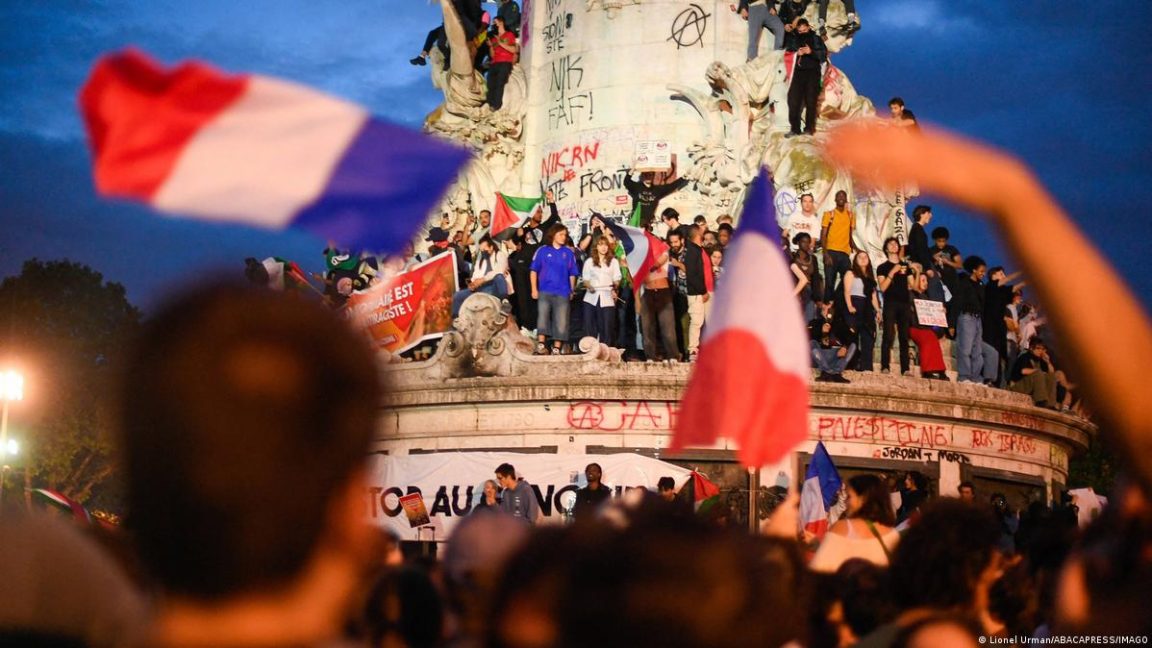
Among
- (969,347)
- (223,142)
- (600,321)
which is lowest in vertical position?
(223,142)

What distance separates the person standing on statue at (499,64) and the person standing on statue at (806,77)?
6082 mm

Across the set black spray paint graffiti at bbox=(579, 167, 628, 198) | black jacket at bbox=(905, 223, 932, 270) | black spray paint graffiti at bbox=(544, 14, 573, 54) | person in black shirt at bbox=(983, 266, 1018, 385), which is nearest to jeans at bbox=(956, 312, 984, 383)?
person in black shirt at bbox=(983, 266, 1018, 385)

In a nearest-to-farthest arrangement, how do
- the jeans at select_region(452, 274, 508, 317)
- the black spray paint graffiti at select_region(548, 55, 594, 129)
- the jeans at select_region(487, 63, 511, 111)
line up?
1. the jeans at select_region(452, 274, 508, 317)
2. the black spray paint graffiti at select_region(548, 55, 594, 129)
3. the jeans at select_region(487, 63, 511, 111)

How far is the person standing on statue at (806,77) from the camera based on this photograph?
24.5 metres

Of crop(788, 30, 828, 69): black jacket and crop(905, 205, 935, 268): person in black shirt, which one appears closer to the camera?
crop(905, 205, 935, 268): person in black shirt

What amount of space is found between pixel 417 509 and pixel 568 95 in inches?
409

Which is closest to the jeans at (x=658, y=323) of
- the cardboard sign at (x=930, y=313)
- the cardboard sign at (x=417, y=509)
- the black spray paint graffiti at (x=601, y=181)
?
the cardboard sign at (x=930, y=313)

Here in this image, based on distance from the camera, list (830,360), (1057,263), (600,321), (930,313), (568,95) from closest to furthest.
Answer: (1057,263)
(830,360)
(600,321)
(930,313)
(568,95)

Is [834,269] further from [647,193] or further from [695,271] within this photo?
[647,193]

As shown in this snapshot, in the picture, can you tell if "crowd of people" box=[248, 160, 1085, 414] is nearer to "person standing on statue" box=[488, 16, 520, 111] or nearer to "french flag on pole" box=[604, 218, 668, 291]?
"french flag on pole" box=[604, 218, 668, 291]

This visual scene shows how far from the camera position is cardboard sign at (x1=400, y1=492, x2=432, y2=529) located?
63.9ft

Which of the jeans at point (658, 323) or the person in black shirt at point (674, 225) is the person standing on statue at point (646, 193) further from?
the jeans at point (658, 323)

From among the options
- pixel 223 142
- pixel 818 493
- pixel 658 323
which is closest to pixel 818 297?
pixel 658 323

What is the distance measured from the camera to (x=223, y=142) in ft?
15.8
